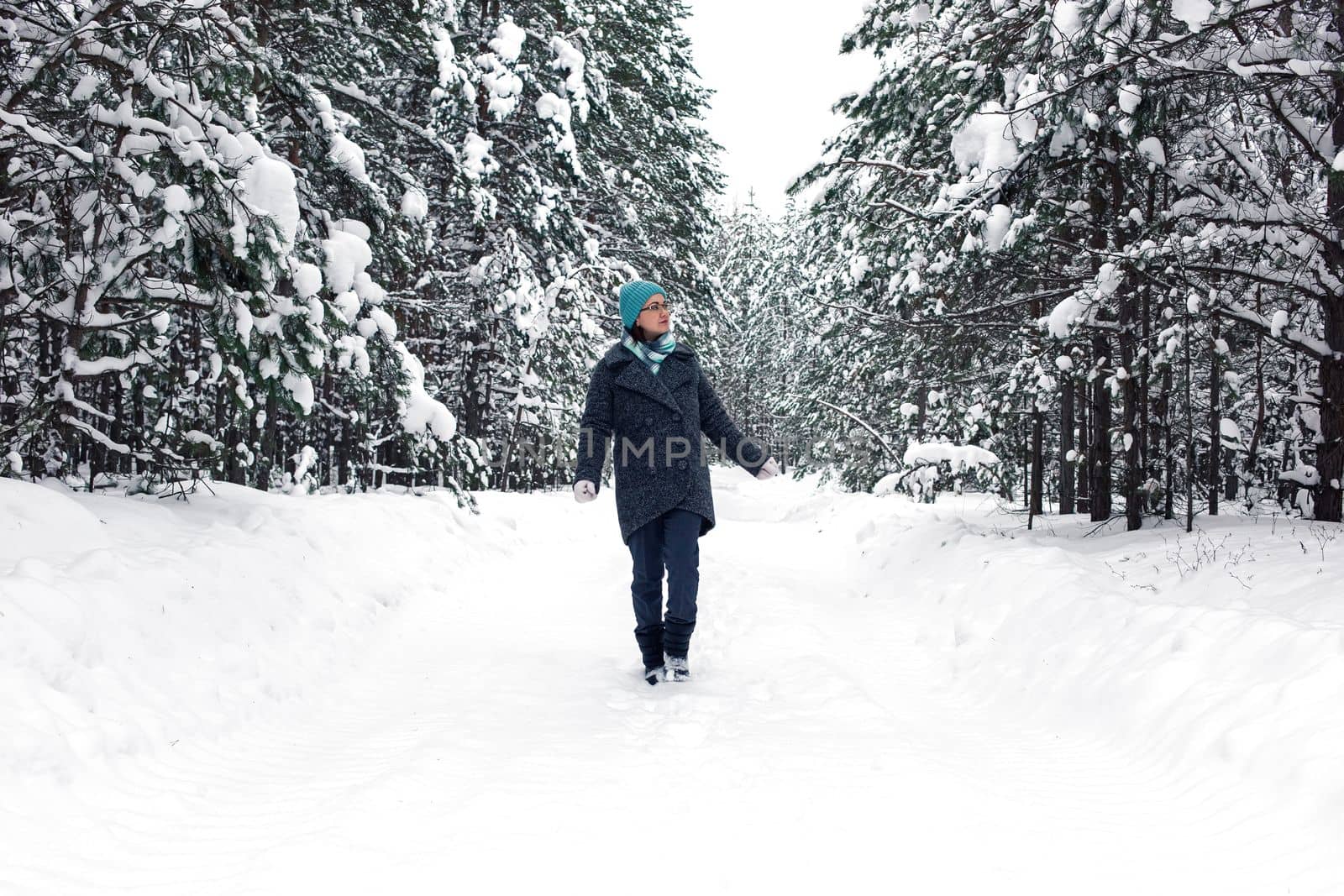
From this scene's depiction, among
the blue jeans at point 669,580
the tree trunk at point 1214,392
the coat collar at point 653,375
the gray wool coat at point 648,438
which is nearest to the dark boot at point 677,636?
the blue jeans at point 669,580

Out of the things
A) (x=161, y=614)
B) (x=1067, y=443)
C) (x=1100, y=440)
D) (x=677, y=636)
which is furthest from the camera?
(x=1067, y=443)

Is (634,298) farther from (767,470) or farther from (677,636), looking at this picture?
(677,636)

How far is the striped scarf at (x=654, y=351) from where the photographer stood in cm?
483

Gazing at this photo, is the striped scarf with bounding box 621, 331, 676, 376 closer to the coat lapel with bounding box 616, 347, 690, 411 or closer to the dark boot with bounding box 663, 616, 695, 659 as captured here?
the coat lapel with bounding box 616, 347, 690, 411

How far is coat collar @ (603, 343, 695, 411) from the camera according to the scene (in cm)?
478

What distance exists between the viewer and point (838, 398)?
22.9 meters

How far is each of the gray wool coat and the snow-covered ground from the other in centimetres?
107

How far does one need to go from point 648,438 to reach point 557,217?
922 centimetres

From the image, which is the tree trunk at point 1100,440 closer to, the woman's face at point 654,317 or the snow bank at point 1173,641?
the snow bank at point 1173,641

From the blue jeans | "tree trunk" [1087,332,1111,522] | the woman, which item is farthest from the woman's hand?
"tree trunk" [1087,332,1111,522]

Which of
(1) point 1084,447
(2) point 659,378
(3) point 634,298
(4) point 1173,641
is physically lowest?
(4) point 1173,641

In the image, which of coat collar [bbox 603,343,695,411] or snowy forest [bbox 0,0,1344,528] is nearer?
coat collar [bbox 603,343,695,411]

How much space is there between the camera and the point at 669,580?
471cm

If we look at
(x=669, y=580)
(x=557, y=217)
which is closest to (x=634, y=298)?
(x=669, y=580)
